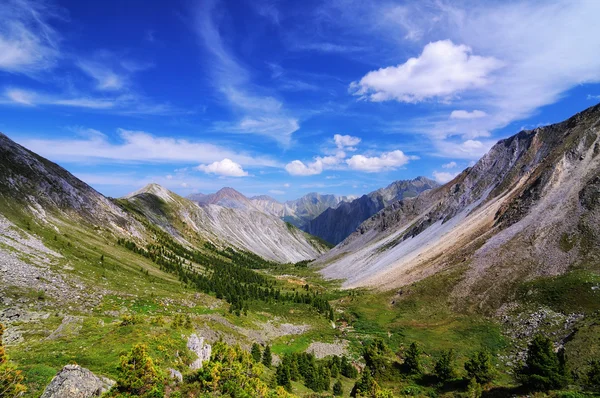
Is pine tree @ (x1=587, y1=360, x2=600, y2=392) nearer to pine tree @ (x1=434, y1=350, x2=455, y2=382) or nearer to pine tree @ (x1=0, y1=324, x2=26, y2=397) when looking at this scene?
pine tree @ (x1=434, y1=350, x2=455, y2=382)

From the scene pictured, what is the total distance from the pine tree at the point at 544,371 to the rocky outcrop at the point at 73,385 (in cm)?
3688

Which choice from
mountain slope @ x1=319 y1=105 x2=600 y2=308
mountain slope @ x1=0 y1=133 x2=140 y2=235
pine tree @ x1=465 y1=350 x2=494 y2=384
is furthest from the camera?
mountain slope @ x1=0 y1=133 x2=140 y2=235

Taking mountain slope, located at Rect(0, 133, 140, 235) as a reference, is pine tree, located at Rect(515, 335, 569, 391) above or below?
below

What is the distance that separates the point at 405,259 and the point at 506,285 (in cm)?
4811

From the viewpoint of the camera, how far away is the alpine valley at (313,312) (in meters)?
22.4

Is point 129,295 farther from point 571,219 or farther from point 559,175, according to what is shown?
point 559,175

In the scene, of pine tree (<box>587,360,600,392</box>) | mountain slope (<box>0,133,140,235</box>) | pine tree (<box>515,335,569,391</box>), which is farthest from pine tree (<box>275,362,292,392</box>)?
mountain slope (<box>0,133,140,235</box>)

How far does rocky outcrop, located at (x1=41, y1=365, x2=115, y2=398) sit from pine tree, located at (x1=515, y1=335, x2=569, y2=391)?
121 ft

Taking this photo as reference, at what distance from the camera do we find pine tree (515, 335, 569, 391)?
3072 cm

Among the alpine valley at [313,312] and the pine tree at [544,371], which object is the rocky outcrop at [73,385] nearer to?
the alpine valley at [313,312]

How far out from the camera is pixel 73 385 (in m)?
16.1

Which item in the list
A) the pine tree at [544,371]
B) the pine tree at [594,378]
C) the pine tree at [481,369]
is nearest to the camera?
the pine tree at [594,378]

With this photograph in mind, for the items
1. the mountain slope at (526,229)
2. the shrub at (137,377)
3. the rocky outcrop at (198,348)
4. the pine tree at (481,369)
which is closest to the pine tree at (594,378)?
the pine tree at (481,369)

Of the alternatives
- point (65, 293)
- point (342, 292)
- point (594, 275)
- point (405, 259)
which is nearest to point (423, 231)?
point (405, 259)
